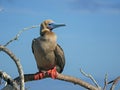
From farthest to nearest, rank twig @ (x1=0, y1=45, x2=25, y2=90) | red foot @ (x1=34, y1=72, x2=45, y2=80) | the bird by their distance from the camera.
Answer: the bird
red foot @ (x1=34, y1=72, x2=45, y2=80)
twig @ (x1=0, y1=45, x2=25, y2=90)

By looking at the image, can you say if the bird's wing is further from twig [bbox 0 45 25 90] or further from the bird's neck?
twig [bbox 0 45 25 90]

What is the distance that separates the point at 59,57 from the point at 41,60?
49cm

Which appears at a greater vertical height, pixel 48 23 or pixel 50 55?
pixel 48 23

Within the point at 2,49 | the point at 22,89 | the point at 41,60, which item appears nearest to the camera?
the point at 22,89

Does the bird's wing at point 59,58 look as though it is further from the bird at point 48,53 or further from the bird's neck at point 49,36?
the bird's neck at point 49,36

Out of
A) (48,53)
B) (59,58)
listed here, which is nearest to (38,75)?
(48,53)

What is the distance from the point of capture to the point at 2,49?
608cm

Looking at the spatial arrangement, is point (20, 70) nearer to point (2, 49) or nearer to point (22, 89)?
point (22, 89)

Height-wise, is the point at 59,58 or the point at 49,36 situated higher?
the point at 49,36

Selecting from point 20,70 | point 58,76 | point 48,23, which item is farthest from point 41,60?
point 20,70

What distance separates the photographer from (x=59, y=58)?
10.0 metres

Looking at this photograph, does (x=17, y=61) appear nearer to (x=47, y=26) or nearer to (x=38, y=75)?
(x=38, y=75)

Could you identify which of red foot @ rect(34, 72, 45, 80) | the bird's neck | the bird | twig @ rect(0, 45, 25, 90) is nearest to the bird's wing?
the bird

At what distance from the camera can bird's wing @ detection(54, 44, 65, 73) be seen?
32.6ft
